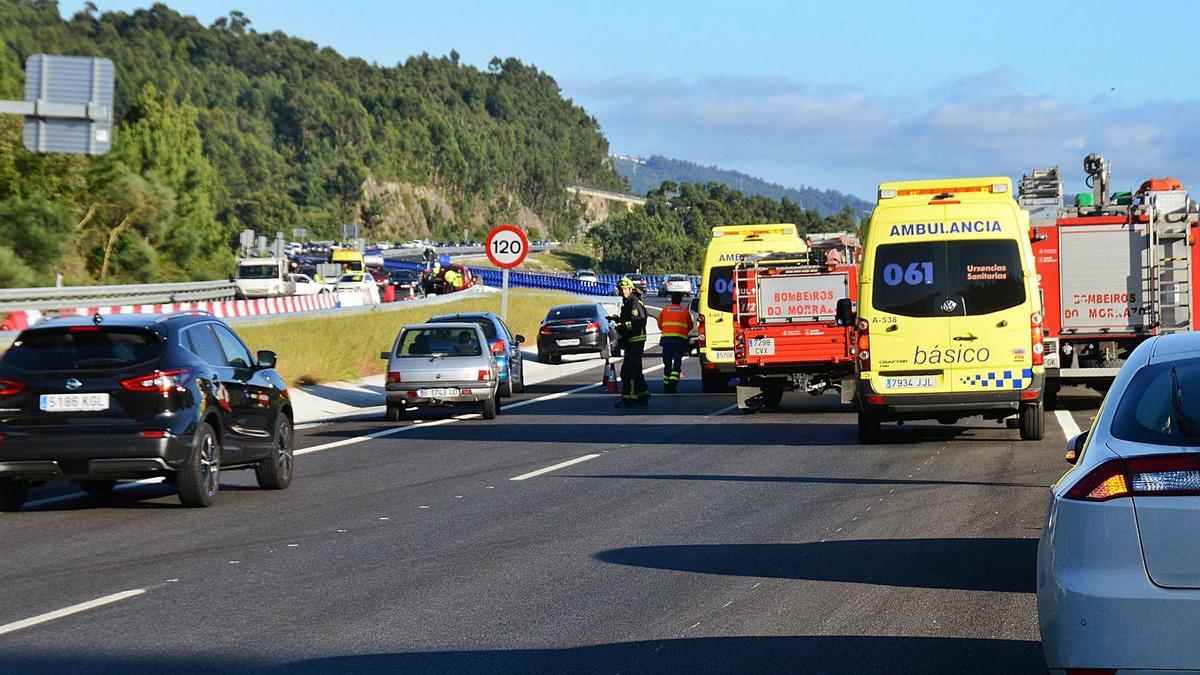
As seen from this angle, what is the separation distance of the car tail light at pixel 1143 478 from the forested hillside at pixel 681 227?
15736cm

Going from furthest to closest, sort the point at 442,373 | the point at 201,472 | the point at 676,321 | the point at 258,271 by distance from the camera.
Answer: the point at 258,271, the point at 676,321, the point at 442,373, the point at 201,472

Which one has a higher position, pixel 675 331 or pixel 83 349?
pixel 675 331

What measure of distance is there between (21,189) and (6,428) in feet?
162

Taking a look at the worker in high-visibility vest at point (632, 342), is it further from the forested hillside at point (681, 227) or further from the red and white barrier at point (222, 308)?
the forested hillside at point (681, 227)

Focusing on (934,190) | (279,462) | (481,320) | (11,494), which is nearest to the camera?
(11,494)

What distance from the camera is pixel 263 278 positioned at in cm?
6550

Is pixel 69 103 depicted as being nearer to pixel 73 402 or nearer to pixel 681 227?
pixel 73 402

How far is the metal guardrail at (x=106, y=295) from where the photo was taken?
38.9 m

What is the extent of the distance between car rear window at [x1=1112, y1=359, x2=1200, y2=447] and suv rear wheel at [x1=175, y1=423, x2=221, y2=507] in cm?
866

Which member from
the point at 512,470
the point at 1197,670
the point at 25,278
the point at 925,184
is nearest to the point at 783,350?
the point at 925,184

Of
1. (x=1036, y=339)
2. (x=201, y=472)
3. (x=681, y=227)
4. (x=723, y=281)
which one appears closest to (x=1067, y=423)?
(x=1036, y=339)

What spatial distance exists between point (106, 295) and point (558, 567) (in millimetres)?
40543

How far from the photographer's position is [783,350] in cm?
2375

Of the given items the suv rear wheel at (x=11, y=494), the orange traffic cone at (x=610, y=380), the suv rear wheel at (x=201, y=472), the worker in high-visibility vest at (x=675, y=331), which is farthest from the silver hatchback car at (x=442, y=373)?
the suv rear wheel at (x=11, y=494)
